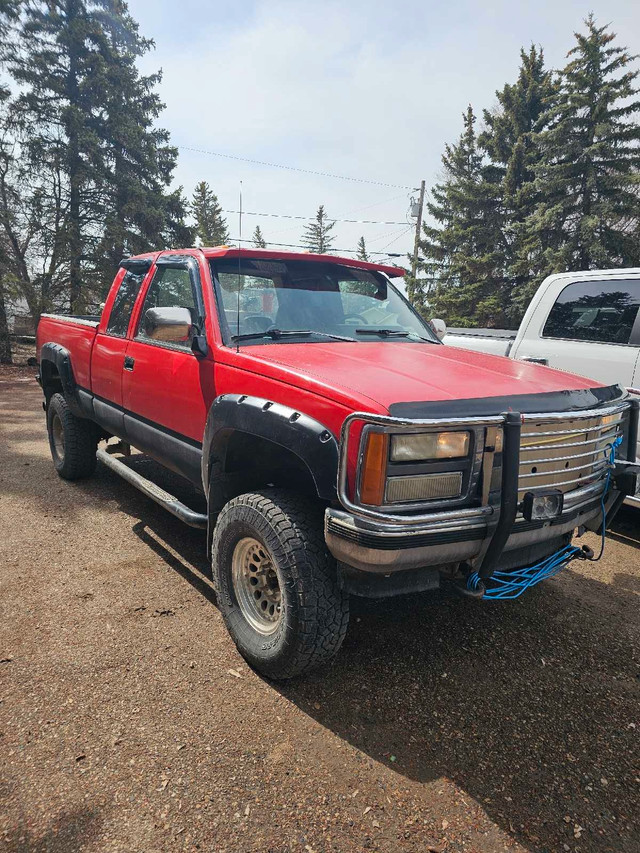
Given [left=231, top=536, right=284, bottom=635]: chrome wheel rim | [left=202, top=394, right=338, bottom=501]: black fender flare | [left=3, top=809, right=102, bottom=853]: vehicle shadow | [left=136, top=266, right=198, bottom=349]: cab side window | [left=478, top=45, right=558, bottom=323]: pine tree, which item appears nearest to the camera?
[left=3, top=809, right=102, bottom=853]: vehicle shadow

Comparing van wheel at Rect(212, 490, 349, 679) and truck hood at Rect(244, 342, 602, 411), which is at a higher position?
truck hood at Rect(244, 342, 602, 411)

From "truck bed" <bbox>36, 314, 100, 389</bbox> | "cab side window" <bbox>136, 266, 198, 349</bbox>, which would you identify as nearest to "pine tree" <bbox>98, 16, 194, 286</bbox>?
"truck bed" <bbox>36, 314, 100, 389</bbox>

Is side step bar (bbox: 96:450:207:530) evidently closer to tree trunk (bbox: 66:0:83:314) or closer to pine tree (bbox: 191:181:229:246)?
tree trunk (bbox: 66:0:83:314)

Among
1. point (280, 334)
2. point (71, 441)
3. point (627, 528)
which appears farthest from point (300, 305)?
point (627, 528)

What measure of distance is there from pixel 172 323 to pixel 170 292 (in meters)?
0.82

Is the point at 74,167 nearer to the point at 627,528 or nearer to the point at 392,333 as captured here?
the point at 392,333

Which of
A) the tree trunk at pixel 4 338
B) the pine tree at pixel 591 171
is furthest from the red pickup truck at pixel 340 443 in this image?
the pine tree at pixel 591 171

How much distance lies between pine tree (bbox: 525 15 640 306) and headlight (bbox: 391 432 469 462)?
2099 cm

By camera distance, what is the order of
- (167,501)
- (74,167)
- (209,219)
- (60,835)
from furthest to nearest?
(209,219), (74,167), (167,501), (60,835)

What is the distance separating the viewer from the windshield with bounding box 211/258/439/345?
10.4 ft

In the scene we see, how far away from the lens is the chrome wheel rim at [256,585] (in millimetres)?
2656

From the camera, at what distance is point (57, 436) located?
553 cm

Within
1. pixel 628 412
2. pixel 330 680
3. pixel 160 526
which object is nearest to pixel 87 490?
pixel 160 526

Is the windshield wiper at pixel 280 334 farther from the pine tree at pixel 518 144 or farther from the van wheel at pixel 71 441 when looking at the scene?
the pine tree at pixel 518 144
